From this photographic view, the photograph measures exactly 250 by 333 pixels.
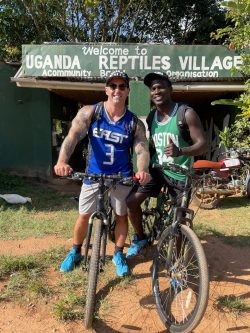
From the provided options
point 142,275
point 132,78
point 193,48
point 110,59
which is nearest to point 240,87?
point 193,48

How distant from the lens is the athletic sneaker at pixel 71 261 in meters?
3.82

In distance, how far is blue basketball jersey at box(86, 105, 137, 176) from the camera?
3.54 m

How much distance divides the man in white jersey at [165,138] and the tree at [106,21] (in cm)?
883

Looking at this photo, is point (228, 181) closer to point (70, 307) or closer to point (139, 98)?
point (139, 98)

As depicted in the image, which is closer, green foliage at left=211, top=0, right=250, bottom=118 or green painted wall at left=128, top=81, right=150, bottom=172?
green foliage at left=211, top=0, right=250, bottom=118

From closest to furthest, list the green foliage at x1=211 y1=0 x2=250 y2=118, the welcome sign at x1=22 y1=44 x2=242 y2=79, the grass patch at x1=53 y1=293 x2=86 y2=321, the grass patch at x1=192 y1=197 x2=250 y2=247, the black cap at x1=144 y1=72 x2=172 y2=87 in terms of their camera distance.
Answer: the grass patch at x1=53 y1=293 x2=86 y2=321
the black cap at x1=144 y1=72 x2=172 y2=87
the grass patch at x1=192 y1=197 x2=250 y2=247
the green foliage at x1=211 y1=0 x2=250 y2=118
the welcome sign at x1=22 y1=44 x2=242 y2=79

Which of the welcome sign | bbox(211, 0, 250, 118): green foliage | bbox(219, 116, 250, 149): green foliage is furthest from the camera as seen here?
bbox(219, 116, 250, 149): green foliage

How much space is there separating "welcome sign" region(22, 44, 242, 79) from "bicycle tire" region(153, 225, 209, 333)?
5.71 m

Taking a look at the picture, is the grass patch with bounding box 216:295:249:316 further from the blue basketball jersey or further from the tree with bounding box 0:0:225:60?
the tree with bounding box 0:0:225:60

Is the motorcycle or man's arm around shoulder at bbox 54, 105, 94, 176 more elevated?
A: man's arm around shoulder at bbox 54, 105, 94, 176

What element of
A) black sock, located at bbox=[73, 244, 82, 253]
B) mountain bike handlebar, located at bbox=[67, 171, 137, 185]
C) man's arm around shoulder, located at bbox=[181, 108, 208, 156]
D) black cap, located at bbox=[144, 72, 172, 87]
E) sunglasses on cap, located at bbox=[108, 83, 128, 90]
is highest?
black cap, located at bbox=[144, 72, 172, 87]

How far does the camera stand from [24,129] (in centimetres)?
998

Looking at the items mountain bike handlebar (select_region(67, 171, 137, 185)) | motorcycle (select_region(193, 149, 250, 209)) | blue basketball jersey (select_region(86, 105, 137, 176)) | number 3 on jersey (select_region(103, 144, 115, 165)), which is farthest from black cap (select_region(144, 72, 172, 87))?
motorcycle (select_region(193, 149, 250, 209))

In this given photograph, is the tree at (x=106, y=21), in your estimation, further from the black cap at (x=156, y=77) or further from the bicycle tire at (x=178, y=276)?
the bicycle tire at (x=178, y=276)
